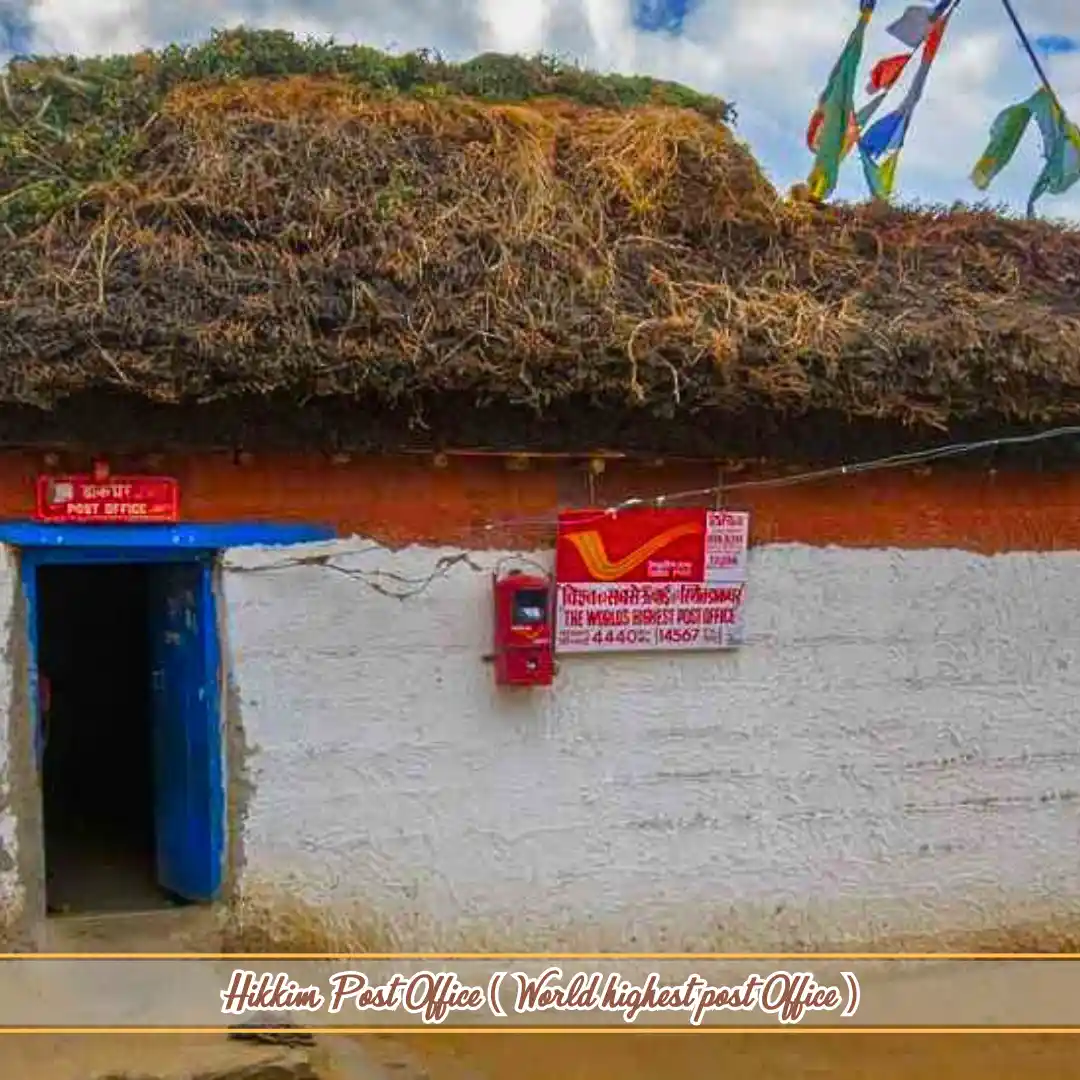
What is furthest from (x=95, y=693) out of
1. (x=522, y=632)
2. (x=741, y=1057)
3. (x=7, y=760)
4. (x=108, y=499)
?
(x=741, y=1057)

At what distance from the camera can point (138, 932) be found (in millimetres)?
6301

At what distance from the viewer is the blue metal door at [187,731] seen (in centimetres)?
613

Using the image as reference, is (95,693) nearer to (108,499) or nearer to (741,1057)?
(108,499)

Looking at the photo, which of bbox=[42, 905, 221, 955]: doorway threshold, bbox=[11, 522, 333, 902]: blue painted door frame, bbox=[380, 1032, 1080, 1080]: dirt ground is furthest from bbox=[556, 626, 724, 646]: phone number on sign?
bbox=[42, 905, 221, 955]: doorway threshold

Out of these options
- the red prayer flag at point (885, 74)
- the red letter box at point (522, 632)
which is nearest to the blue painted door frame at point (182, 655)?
the red letter box at point (522, 632)

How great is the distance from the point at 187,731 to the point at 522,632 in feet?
5.46

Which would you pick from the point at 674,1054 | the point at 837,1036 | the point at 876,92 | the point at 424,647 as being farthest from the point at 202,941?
the point at 876,92

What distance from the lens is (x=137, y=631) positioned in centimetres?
971

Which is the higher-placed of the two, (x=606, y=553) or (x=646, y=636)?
(x=606, y=553)

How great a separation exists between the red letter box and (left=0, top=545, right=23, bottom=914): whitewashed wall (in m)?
2.14

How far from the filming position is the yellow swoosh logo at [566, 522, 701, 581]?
6.43 meters

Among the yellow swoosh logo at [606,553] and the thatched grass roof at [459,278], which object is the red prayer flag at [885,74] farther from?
the yellow swoosh logo at [606,553]
